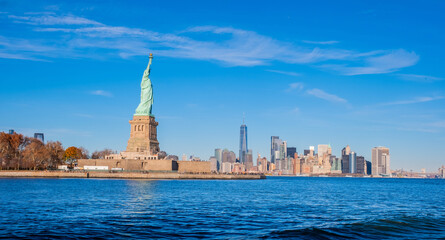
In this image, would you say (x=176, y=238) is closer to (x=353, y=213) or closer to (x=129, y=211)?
(x=129, y=211)

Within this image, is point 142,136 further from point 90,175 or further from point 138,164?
point 90,175

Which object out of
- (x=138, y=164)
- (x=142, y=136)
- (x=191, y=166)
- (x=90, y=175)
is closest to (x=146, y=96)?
(x=142, y=136)

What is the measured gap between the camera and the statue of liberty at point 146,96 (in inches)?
5340

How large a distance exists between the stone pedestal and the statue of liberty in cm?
208

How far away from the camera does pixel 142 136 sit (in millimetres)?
131500

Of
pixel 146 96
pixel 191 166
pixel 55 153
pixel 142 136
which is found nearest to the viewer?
pixel 142 136

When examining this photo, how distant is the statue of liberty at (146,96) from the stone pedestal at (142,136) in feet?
6.82

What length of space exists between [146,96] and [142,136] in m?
12.8

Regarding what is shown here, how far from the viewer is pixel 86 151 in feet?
558

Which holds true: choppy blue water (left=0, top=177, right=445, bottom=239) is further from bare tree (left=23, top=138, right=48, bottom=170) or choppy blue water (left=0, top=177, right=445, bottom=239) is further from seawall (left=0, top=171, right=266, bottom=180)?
bare tree (left=23, top=138, right=48, bottom=170)

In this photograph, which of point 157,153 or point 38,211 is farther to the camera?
point 157,153

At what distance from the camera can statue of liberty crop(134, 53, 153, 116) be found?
445ft

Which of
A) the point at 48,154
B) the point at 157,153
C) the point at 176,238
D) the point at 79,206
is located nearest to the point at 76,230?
the point at 176,238

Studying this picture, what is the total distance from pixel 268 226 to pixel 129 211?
13.4 m
